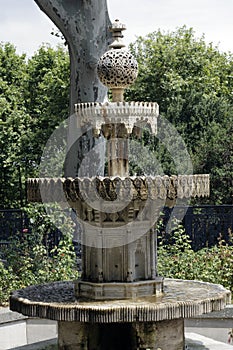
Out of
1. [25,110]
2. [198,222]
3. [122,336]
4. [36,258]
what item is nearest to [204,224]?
[198,222]

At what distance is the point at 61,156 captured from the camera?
72.6 ft

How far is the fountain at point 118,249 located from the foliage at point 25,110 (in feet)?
67.0

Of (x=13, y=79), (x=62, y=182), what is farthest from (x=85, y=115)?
(x=13, y=79)

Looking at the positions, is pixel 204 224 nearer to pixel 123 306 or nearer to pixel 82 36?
pixel 82 36

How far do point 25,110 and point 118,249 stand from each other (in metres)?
23.1

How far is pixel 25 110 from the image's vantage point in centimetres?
2934

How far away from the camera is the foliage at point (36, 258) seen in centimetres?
1100

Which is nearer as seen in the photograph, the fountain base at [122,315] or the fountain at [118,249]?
the fountain base at [122,315]

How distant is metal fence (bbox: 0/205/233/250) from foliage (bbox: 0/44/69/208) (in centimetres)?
1260

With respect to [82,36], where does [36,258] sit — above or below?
below

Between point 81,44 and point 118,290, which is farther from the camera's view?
point 81,44

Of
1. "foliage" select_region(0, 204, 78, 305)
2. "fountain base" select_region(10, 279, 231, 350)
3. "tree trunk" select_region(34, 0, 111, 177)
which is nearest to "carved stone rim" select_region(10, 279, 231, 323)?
"fountain base" select_region(10, 279, 231, 350)

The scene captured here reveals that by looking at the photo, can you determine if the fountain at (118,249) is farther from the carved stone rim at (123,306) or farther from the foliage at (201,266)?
the foliage at (201,266)

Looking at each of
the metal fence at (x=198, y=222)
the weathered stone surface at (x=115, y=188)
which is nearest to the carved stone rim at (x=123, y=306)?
the weathered stone surface at (x=115, y=188)
